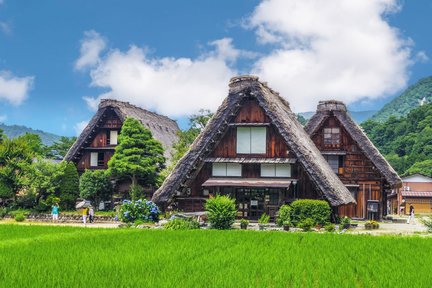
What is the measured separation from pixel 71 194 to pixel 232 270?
27.0 m

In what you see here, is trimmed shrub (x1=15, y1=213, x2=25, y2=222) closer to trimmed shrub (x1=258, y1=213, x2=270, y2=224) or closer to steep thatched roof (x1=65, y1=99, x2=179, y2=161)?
trimmed shrub (x1=258, y1=213, x2=270, y2=224)

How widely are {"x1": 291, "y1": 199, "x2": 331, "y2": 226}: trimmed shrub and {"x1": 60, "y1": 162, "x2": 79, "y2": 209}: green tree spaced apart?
1579 cm

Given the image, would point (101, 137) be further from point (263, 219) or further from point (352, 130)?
point (263, 219)

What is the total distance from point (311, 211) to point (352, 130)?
1203 centimetres

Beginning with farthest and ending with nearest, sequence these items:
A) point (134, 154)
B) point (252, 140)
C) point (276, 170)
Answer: point (134, 154) < point (252, 140) < point (276, 170)

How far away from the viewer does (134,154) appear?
36156 mm

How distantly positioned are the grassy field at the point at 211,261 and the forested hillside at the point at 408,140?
49699 mm

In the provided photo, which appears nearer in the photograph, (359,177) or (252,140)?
(252,140)

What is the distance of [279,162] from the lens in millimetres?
27484

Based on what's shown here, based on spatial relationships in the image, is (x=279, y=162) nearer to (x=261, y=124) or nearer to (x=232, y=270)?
(x=261, y=124)

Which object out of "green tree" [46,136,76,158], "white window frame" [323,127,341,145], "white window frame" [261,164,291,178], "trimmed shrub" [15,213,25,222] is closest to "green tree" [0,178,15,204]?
"trimmed shrub" [15,213,25,222]

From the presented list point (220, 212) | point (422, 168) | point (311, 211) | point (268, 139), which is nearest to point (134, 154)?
point (268, 139)

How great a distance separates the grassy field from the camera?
8656 mm

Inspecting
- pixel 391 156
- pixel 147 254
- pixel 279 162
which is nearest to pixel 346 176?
pixel 279 162
